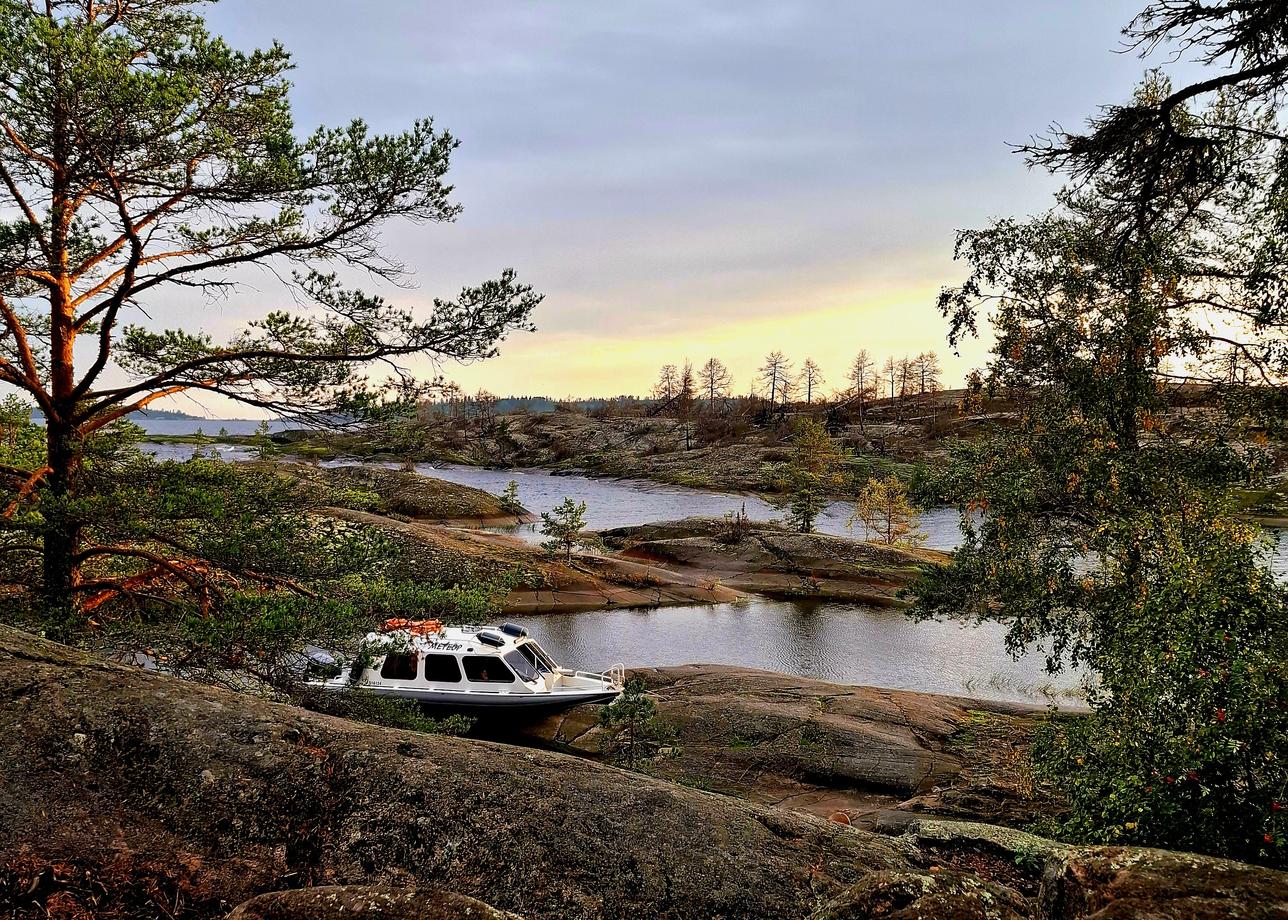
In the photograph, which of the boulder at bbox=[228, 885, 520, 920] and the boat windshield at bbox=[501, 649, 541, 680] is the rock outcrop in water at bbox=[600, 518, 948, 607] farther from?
the boulder at bbox=[228, 885, 520, 920]

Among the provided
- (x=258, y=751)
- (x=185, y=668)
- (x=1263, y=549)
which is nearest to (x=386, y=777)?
(x=258, y=751)

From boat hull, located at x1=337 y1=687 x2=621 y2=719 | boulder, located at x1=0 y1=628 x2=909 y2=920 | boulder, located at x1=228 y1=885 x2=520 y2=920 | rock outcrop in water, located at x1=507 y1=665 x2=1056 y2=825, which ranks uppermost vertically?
boulder, located at x1=228 y1=885 x2=520 y2=920

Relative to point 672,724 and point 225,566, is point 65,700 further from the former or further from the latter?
point 672,724

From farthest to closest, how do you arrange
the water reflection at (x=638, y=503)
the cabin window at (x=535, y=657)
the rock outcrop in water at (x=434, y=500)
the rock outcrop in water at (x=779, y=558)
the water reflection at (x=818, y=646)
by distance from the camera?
the water reflection at (x=638, y=503)
the rock outcrop in water at (x=434, y=500)
the rock outcrop in water at (x=779, y=558)
the water reflection at (x=818, y=646)
the cabin window at (x=535, y=657)

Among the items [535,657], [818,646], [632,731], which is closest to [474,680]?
[535,657]

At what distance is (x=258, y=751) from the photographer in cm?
536

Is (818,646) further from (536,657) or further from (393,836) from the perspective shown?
(393,836)

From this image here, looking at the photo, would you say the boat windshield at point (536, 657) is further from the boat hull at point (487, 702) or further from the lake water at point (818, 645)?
the lake water at point (818, 645)

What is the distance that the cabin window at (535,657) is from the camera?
19.0 m

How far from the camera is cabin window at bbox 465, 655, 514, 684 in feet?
59.6

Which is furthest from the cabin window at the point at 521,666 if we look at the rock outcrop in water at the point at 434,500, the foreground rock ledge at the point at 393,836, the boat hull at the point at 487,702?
the rock outcrop in water at the point at 434,500

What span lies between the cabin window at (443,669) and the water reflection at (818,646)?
8.92 meters

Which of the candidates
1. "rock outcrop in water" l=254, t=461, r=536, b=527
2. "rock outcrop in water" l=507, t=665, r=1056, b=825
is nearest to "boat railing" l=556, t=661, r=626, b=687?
"rock outcrop in water" l=507, t=665, r=1056, b=825

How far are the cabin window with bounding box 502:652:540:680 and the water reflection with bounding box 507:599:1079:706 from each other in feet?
26.8
